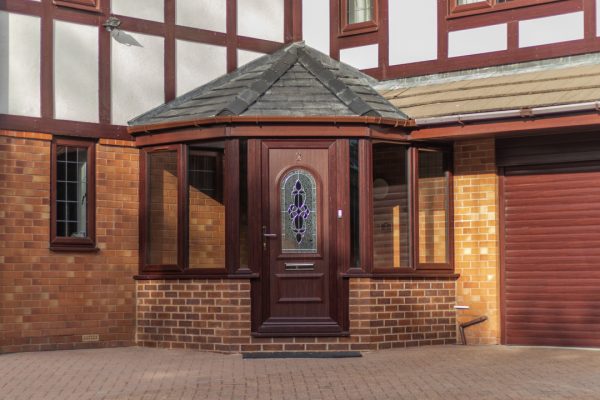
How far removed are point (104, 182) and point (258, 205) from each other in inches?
74.5

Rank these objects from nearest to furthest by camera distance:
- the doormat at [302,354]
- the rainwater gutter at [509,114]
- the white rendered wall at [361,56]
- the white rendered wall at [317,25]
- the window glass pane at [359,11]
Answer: the rainwater gutter at [509,114], the doormat at [302,354], the white rendered wall at [361,56], the window glass pane at [359,11], the white rendered wall at [317,25]

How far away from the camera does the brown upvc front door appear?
44.9 feet

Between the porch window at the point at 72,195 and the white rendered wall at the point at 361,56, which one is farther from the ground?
the white rendered wall at the point at 361,56

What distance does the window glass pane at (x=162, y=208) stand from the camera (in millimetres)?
14281

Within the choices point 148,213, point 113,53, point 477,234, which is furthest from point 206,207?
point 477,234

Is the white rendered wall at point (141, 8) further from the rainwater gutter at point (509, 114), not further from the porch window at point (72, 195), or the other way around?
the rainwater gutter at point (509, 114)

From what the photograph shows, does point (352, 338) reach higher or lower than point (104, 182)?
lower

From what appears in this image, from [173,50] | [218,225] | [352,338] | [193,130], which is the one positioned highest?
[173,50]

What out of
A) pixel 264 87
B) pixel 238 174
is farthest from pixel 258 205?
pixel 264 87

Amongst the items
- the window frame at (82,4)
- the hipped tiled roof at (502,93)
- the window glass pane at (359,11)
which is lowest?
the hipped tiled roof at (502,93)

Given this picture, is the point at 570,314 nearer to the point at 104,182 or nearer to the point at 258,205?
the point at 258,205

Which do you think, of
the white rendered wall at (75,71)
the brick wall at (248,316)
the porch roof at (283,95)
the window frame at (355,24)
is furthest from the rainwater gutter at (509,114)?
the white rendered wall at (75,71)

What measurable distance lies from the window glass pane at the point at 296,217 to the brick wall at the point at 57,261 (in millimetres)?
1908

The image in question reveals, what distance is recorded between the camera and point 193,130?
14.0 meters
